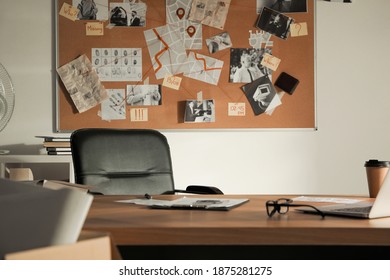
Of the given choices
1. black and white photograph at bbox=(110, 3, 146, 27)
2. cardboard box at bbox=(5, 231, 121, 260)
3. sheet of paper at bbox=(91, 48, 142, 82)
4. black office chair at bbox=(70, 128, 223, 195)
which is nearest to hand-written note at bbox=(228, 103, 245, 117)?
sheet of paper at bbox=(91, 48, 142, 82)

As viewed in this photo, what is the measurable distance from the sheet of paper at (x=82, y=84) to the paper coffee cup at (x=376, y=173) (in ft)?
7.62

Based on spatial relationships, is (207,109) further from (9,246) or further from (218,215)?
(9,246)

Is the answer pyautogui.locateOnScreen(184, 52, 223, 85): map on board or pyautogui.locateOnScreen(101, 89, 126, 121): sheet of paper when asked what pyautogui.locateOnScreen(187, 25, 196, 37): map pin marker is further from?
pyautogui.locateOnScreen(101, 89, 126, 121): sheet of paper

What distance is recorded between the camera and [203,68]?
3.90 m

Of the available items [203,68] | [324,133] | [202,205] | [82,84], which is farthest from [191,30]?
[202,205]

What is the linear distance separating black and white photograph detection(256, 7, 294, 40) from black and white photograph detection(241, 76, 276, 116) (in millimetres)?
315

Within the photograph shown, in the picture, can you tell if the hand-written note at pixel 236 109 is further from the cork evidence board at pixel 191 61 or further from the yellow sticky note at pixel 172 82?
the yellow sticky note at pixel 172 82

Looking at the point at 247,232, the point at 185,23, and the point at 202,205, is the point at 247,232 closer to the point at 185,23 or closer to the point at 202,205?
the point at 202,205

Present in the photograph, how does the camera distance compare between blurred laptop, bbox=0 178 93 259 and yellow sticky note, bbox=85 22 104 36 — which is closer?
blurred laptop, bbox=0 178 93 259

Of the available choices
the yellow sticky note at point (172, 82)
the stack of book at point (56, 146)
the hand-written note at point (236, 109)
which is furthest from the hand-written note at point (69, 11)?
the hand-written note at point (236, 109)

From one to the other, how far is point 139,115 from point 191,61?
50cm

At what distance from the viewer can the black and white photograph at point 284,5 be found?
393 centimetres

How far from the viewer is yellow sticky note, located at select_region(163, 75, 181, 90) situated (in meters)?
3.88
